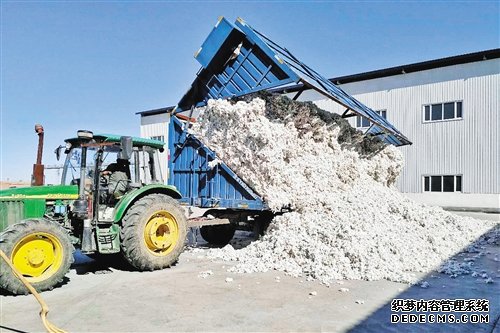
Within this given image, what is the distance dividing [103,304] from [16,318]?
3.03 feet

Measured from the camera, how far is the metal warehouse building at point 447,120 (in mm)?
16406

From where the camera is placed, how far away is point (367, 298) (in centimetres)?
531

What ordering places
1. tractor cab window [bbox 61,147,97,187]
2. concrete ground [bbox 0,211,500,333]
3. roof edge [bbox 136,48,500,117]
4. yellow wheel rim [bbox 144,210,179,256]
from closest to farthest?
concrete ground [bbox 0,211,500,333], tractor cab window [bbox 61,147,97,187], yellow wheel rim [bbox 144,210,179,256], roof edge [bbox 136,48,500,117]

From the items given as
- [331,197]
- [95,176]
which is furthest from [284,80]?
[95,176]

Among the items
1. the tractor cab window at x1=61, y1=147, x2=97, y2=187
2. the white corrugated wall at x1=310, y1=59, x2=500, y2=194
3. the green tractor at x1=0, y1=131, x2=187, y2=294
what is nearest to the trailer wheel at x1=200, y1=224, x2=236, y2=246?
the green tractor at x1=0, y1=131, x2=187, y2=294

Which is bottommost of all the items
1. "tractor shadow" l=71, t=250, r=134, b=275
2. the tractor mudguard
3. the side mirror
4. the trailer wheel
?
"tractor shadow" l=71, t=250, r=134, b=275

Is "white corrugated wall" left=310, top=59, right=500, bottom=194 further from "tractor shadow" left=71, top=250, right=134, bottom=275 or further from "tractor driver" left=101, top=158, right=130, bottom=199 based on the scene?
"tractor shadow" left=71, top=250, right=134, bottom=275

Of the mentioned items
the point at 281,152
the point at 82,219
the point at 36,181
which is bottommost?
the point at 82,219

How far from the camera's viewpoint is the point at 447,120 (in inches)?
689

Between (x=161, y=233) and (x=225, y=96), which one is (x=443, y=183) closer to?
(x=225, y=96)

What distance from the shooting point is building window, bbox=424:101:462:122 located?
17266 mm

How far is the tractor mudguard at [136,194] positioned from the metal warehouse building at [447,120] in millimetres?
8287

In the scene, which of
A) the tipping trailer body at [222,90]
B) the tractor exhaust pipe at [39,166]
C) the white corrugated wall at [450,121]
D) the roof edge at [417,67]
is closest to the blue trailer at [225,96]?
the tipping trailer body at [222,90]

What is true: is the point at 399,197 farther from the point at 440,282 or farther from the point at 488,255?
the point at 440,282
